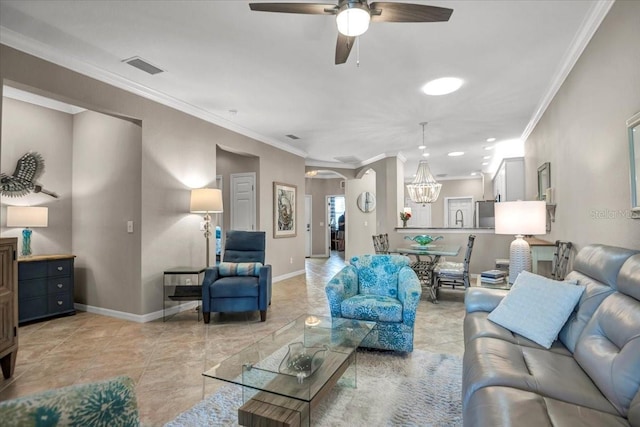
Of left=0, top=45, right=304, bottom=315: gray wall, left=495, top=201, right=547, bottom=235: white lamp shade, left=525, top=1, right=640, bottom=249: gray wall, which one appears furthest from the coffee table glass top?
left=0, top=45, right=304, bottom=315: gray wall

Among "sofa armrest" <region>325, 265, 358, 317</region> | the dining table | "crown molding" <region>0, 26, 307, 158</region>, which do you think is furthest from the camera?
the dining table

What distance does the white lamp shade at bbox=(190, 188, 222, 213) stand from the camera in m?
4.11

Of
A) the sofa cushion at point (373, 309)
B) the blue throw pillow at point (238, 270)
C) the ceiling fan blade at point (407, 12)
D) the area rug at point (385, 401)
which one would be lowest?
the area rug at point (385, 401)

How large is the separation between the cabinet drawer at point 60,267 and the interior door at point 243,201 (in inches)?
106

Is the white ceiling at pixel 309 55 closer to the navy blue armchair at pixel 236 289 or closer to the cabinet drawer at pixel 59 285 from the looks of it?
the navy blue armchair at pixel 236 289

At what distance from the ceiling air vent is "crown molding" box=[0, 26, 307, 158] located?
0.36 meters

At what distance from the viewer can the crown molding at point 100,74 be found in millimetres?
2701

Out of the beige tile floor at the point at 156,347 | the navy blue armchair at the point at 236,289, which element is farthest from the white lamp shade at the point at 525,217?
the navy blue armchair at the point at 236,289

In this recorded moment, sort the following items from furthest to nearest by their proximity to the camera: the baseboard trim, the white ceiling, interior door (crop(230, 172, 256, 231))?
1. interior door (crop(230, 172, 256, 231))
2. the baseboard trim
3. the white ceiling

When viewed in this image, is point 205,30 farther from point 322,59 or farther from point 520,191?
point 520,191

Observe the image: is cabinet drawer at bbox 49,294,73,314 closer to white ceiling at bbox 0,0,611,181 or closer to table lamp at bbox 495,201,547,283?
white ceiling at bbox 0,0,611,181

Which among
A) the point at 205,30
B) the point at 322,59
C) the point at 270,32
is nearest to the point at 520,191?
the point at 322,59

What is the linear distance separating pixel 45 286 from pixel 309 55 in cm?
401

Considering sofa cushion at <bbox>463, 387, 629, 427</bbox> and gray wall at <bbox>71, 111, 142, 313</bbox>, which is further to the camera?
gray wall at <bbox>71, 111, 142, 313</bbox>
